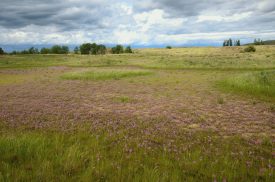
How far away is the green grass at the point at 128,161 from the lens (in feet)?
13.4

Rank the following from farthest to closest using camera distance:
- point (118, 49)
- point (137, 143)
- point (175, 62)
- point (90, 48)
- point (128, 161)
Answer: point (90, 48), point (118, 49), point (175, 62), point (137, 143), point (128, 161)

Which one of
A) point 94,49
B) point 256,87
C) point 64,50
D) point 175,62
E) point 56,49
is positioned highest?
point 56,49

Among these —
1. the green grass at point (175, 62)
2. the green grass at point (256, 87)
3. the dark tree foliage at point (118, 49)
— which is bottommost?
the green grass at point (256, 87)

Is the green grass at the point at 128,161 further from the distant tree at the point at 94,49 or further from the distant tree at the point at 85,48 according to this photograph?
the distant tree at the point at 85,48

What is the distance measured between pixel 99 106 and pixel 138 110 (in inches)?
102

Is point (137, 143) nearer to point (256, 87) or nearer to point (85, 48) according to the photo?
point (256, 87)

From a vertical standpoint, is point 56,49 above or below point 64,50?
above

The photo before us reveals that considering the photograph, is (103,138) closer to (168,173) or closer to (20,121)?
(168,173)

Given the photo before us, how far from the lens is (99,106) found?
12.0 m

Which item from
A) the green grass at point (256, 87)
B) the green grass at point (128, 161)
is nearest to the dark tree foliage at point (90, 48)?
the green grass at point (256, 87)

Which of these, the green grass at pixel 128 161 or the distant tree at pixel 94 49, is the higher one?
the distant tree at pixel 94 49

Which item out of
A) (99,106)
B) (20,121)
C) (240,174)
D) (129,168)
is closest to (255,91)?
(99,106)

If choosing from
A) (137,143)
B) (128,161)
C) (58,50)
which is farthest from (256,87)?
(58,50)

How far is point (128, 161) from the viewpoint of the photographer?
4.83 m
